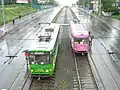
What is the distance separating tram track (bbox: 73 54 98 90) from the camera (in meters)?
21.9

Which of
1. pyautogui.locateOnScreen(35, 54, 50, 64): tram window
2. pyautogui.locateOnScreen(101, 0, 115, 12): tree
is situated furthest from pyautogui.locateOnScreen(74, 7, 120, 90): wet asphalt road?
pyautogui.locateOnScreen(101, 0, 115, 12): tree

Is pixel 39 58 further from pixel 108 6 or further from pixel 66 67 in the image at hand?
pixel 108 6

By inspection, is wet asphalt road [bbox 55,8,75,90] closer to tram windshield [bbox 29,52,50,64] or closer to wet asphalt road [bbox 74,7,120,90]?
tram windshield [bbox 29,52,50,64]

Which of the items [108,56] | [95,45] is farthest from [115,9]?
[108,56]

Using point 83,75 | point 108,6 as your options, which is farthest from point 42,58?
point 108,6

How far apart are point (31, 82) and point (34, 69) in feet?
4.01

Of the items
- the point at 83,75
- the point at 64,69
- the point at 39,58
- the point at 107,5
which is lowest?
the point at 83,75

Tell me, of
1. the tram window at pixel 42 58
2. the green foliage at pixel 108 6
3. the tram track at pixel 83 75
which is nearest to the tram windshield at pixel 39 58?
the tram window at pixel 42 58

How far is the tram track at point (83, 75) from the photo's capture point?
2186 centimetres

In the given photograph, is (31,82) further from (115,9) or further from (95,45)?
(115,9)

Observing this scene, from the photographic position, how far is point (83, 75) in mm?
24719

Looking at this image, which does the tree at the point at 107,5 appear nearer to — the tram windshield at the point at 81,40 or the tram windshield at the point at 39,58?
the tram windshield at the point at 81,40

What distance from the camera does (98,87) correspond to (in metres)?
21.3

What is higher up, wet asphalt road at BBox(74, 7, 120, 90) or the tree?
the tree
